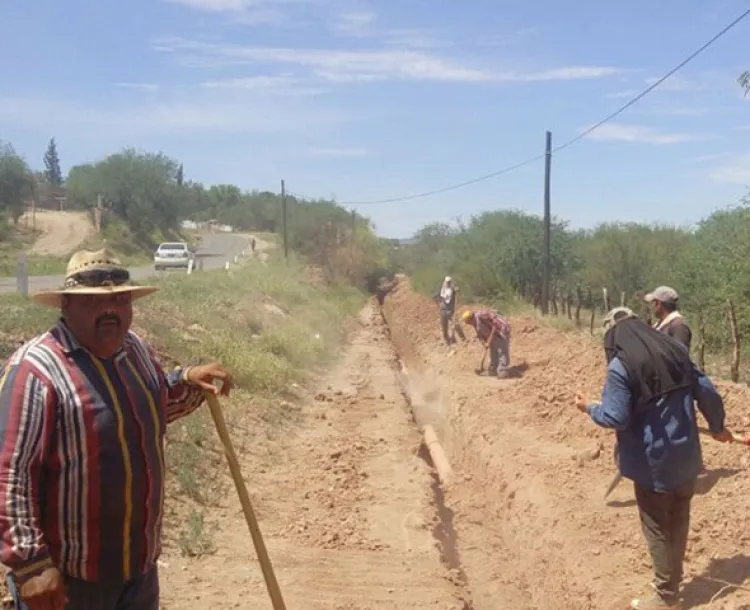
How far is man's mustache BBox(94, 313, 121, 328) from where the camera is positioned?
3115mm

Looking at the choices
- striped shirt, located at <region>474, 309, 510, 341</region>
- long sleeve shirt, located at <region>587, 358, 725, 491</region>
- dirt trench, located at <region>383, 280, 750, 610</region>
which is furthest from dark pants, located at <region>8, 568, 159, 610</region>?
striped shirt, located at <region>474, 309, 510, 341</region>

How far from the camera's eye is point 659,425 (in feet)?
16.4

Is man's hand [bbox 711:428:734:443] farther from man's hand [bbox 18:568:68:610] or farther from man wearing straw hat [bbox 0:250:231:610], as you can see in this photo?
man's hand [bbox 18:568:68:610]

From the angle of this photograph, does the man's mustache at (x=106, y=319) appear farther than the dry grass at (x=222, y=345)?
No

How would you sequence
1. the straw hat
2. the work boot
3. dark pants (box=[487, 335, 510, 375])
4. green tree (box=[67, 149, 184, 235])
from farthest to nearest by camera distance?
green tree (box=[67, 149, 184, 235])
dark pants (box=[487, 335, 510, 375])
the work boot
the straw hat

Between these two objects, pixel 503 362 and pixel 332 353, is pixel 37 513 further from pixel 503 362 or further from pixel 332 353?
pixel 332 353

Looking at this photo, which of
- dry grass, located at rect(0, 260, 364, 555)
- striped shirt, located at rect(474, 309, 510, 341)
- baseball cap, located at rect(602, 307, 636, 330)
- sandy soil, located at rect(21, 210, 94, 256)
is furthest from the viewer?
sandy soil, located at rect(21, 210, 94, 256)

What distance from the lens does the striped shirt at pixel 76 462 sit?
2.82m

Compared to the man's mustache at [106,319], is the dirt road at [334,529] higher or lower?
lower

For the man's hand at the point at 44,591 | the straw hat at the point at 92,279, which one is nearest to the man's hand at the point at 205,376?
the straw hat at the point at 92,279

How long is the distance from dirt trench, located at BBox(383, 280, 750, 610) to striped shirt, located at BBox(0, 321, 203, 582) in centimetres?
357

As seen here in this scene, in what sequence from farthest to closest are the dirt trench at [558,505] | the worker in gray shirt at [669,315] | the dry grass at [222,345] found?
the dry grass at [222,345] < the worker in gray shirt at [669,315] < the dirt trench at [558,505]

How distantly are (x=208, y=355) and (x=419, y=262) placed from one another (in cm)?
3361

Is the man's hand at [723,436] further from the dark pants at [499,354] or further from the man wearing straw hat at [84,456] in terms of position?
the dark pants at [499,354]
